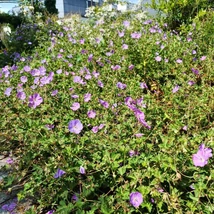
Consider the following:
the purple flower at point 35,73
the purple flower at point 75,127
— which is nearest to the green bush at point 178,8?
the purple flower at point 35,73

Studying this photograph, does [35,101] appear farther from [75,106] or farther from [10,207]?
[10,207]

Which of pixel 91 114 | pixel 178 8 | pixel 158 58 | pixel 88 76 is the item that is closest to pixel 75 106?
pixel 91 114

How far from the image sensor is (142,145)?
1.56 m

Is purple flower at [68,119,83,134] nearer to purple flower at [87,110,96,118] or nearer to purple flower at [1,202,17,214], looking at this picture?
purple flower at [87,110,96,118]

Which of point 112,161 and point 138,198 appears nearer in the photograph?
point 138,198

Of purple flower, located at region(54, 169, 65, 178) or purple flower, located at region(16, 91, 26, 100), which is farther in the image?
purple flower, located at region(16, 91, 26, 100)

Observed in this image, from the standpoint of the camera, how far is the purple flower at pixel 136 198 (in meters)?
1.25

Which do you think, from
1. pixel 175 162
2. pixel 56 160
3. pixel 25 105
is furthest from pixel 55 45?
pixel 175 162

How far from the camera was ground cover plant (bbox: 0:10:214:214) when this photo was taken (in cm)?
133

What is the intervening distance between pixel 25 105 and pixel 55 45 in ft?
6.89

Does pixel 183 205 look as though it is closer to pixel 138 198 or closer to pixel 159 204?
pixel 159 204

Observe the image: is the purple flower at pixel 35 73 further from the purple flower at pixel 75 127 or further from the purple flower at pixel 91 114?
the purple flower at pixel 75 127

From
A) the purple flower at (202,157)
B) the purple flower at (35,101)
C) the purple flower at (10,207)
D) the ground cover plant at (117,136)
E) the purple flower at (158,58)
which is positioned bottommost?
the purple flower at (10,207)

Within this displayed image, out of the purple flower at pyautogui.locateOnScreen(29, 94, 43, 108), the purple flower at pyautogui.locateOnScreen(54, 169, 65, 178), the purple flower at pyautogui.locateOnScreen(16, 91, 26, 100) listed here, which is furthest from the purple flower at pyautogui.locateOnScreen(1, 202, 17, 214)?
the purple flower at pyautogui.locateOnScreen(16, 91, 26, 100)
